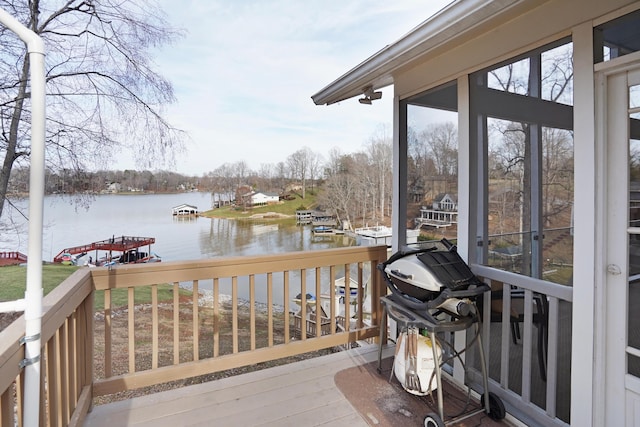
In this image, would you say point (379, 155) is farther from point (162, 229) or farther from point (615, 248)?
point (615, 248)

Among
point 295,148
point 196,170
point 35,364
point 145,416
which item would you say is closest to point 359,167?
point 295,148

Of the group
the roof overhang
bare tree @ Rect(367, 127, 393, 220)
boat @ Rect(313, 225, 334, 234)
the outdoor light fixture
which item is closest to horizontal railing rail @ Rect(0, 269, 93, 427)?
the roof overhang

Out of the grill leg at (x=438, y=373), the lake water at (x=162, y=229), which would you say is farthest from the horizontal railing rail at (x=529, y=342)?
the lake water at (x=162, y=229)

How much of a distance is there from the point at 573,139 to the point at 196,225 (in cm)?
694

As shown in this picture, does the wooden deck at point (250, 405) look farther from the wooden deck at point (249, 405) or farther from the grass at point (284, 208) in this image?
the grass at point (284, 208)

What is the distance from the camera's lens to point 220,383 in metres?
2.29

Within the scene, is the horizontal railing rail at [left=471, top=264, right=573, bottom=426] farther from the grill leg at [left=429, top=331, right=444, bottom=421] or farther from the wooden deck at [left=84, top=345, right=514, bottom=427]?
the grill leg at [left=429, top=331, right=444, bottom=421]

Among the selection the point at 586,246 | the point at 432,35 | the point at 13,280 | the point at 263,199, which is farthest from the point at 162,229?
the point at 586,246

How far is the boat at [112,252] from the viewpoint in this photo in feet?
17.0

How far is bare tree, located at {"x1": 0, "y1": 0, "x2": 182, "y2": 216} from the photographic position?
4625 millimetres

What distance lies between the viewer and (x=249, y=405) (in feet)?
6.80

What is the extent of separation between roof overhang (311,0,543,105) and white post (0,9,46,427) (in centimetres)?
163

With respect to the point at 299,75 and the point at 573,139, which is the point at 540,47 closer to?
the point at 573,139

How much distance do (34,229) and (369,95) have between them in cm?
261
